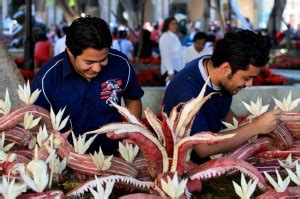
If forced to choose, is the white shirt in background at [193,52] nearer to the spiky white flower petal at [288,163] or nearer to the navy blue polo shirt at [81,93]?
the navy blue polo shirt at [81,93]

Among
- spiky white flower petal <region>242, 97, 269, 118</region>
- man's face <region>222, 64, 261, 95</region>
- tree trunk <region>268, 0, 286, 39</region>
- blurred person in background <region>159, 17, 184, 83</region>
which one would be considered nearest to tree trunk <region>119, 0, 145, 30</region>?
tree trunk <region>268, 0, 286, 39</region>

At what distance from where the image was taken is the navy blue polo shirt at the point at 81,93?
3.40 meters

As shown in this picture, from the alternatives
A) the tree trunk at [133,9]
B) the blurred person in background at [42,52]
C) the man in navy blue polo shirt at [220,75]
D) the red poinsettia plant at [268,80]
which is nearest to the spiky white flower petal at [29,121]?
the man in navy blue polo shirt at [220,75]

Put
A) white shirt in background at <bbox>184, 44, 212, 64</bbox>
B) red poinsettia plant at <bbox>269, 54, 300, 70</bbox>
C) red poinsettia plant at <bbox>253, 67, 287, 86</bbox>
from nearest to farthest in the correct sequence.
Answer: red poinsettia plant at <bbox>253, 67, 287, 86</bbox>, white shirt in background at <bbox>184, 44, 212, 64</bbox>, red poinsettia plant at <bbox>269, 54, 300, 70</bbox>

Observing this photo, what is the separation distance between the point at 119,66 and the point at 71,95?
0.32 m

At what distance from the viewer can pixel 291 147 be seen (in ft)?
8.89

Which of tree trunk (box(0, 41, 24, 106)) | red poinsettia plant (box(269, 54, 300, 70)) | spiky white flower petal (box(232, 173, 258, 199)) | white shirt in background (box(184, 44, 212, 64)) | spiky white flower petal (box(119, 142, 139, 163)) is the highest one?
spiky white flower petal (box(232, 173, 258, 199))

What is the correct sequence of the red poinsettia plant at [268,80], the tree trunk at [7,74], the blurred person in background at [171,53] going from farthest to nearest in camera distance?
1. the blurred person in background at [171,53]
2. the red poinsettia plant at [268,80]
3. the tree trunk at [7,74]

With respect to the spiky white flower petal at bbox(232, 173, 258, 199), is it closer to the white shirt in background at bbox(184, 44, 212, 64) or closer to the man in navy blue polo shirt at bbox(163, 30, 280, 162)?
the man in navy blue polo shirt at bbox(163, 30, 280, 162)

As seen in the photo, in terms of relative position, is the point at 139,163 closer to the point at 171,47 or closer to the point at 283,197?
the point at 283,197

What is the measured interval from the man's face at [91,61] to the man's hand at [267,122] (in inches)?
31.8

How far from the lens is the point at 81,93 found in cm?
344

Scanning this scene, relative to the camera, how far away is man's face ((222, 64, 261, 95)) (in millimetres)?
3189

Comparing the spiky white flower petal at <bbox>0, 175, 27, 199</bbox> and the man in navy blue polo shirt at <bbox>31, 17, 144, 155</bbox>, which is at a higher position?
the spiky white flower petal at <bbox>0, 175, 27, 199</bbox>
